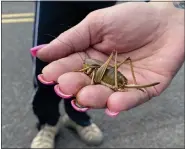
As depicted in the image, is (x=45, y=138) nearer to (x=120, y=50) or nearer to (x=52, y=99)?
(x=52, y=99)

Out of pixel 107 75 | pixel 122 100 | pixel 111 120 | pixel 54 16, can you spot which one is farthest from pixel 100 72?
pixel 111 120

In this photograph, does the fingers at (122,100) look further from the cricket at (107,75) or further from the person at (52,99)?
the person at (52,99)

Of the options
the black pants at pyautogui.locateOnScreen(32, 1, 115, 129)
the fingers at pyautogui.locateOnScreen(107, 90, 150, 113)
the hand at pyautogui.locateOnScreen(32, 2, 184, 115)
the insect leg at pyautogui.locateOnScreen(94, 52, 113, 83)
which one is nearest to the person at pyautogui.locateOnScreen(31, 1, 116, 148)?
the black pants at pyautogui.locateOnScreen(32, 1, 115, 129)

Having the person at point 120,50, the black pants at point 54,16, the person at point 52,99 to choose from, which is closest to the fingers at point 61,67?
the person at point 120,50

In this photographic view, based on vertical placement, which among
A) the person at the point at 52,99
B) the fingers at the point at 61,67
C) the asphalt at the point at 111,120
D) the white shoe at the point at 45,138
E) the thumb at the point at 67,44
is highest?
the thumb at the point at 67,44

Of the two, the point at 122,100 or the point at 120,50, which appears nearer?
the point at 122,100

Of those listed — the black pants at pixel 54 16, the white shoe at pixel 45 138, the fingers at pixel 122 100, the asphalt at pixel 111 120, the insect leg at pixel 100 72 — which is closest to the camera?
the fingers at pixel 122 100

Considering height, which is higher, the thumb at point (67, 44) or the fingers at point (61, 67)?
the thumb at point (67, 44)
